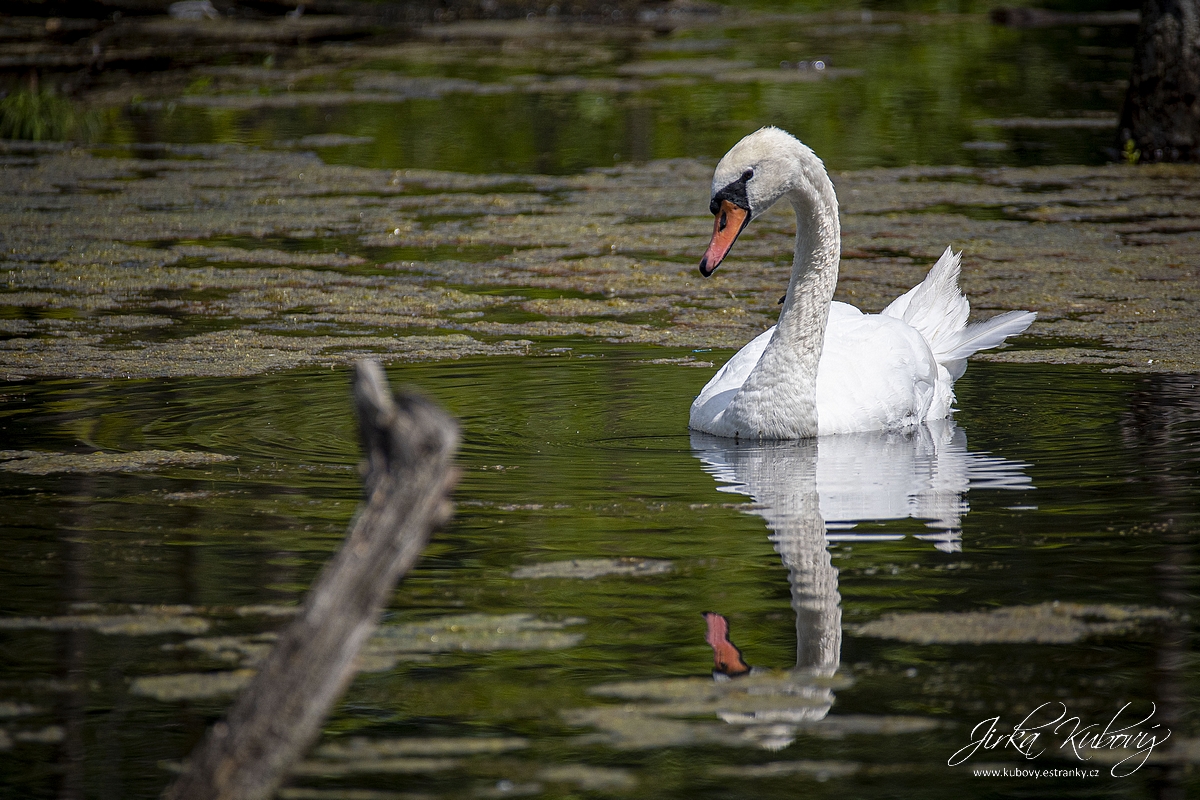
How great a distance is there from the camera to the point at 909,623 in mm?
3773

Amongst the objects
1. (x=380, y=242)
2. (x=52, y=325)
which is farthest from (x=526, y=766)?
(x=380, y=242)

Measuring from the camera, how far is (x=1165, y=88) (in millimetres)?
11648

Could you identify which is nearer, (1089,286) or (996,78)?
(1089,286)

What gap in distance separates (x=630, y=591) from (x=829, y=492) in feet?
3.97

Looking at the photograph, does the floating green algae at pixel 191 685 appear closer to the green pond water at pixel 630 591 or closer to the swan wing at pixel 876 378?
the green pond water at pixel 630 591

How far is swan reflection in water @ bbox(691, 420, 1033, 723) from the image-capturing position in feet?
12.2

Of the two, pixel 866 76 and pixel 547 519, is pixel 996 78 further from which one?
pixel 547 519

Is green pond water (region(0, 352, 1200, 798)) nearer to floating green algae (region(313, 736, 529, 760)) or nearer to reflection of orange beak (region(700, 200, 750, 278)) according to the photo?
floating green algae (region(313, 736, 529, 760))

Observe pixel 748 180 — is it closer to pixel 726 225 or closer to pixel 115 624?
pixel 726 225

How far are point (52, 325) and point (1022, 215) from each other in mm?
5900

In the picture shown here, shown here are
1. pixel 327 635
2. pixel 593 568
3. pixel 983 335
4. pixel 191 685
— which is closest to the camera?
pixel 327 635

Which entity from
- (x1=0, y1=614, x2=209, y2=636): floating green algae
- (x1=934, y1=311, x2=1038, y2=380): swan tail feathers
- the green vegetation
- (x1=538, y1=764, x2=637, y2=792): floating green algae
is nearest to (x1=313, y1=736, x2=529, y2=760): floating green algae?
(x1=538, y1=764, x2=637, y2=792): floating green algae

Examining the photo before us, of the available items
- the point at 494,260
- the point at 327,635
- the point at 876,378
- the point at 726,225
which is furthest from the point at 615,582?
the point at 494,260

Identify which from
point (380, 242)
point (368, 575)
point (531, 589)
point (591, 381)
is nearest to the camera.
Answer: point (368, 575)
